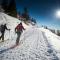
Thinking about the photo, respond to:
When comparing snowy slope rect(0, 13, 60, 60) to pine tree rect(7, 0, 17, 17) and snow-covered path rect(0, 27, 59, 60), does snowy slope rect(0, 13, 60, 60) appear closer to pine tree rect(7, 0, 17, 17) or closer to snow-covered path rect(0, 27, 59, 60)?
snow-covered path rect(0, 27, 59, 60)

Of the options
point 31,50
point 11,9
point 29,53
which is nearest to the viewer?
point 29,53

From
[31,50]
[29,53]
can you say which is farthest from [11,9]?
[29,53]

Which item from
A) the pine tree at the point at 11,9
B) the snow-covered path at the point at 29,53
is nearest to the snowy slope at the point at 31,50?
the snow-covered path at the point at 29,53

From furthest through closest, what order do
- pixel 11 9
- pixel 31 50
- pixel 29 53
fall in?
pixel 11 9 → pixel 31 50 → pixel 29 53

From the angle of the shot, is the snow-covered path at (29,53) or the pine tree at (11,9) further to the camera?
the pine tree at (11,9)

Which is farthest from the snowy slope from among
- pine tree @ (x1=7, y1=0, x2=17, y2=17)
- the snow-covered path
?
pine tree @ (x1=7, y1=0, x2=17, y2=17)

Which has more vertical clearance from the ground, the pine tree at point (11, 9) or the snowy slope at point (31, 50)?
the pine tree at point (11, 9)

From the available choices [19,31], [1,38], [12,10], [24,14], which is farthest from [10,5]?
[19,31]

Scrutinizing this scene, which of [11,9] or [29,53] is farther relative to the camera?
[11,9]

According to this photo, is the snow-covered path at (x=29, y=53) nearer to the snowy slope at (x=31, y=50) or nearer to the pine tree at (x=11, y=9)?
the snowy slope at (x=31, y=50)

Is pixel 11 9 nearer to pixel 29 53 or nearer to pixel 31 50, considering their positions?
pixel 31 50

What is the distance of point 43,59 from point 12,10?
5093cm

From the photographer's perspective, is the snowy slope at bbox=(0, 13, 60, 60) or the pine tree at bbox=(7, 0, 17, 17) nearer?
the snowy slope at bbox=(0, 13, 60, 60)

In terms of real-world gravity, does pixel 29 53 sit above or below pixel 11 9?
below
